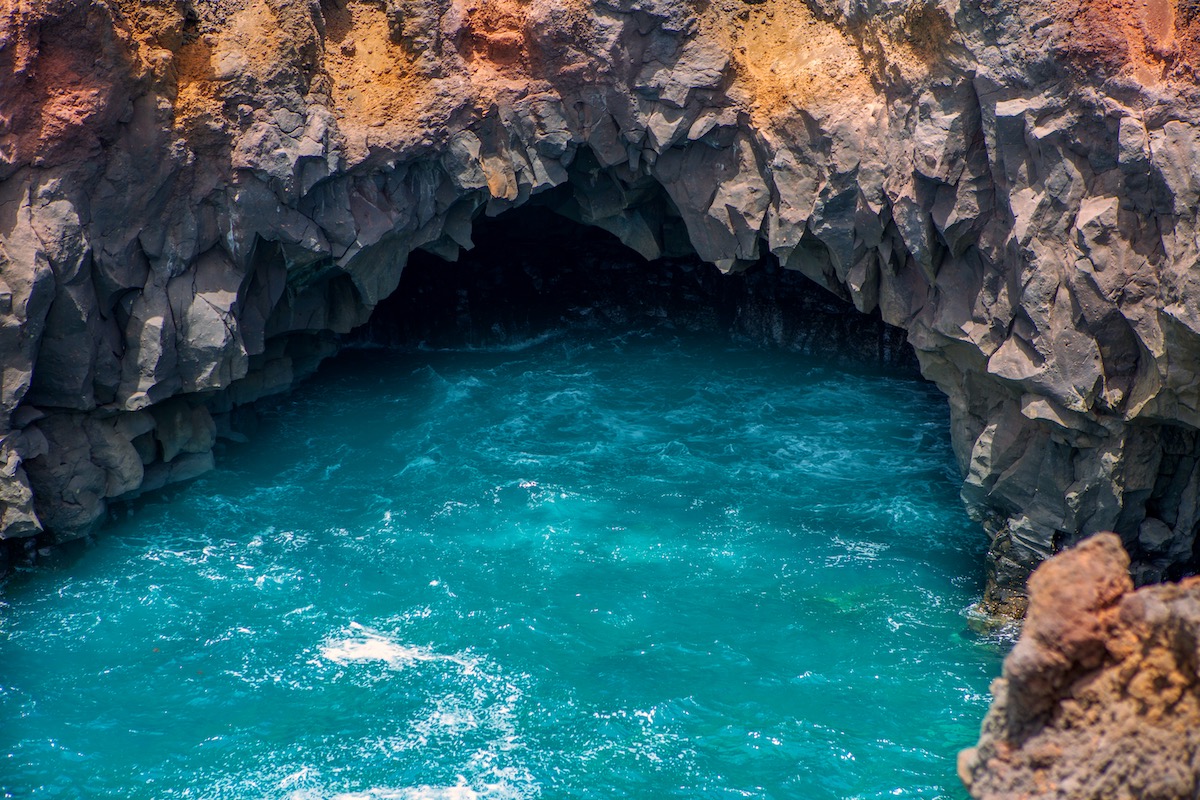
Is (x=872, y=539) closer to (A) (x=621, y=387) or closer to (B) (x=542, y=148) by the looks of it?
(A) (x=621, y=387)

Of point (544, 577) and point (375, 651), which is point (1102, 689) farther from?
point (544, 577)

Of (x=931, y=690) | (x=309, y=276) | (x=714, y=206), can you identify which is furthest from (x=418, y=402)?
(x=931, y=690)

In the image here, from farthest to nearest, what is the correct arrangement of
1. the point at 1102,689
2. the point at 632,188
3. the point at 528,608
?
1. the point at 632,188
2. the point at 528,608
3. the point at 1102,689

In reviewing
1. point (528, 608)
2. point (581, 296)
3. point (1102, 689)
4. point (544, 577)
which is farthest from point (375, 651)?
point (581, 296)

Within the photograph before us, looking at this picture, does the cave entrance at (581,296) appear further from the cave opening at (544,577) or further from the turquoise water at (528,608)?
the turquoise water at (528,608)

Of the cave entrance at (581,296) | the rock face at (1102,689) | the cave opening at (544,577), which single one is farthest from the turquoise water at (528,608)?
the rock face at (1102,689)

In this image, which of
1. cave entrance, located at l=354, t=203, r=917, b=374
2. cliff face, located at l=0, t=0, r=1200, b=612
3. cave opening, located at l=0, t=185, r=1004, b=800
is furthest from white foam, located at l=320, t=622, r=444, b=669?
cave entrance, located at l=354, t=203, r=917, b=374
